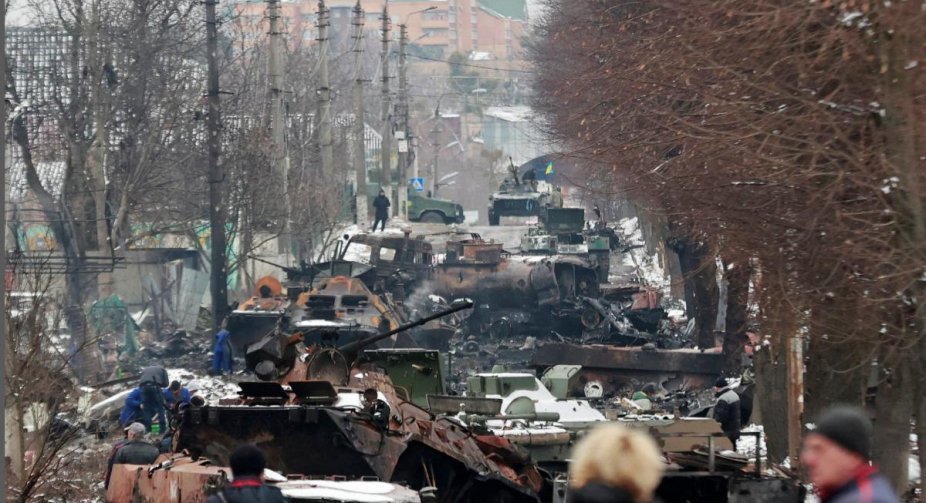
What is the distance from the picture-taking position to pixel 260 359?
14.6 meters

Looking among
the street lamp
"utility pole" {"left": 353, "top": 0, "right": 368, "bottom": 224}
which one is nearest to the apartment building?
the street lamp

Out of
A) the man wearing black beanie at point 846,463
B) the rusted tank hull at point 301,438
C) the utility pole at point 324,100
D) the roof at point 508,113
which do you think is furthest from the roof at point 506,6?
the man wearing black beanie at point 846,463

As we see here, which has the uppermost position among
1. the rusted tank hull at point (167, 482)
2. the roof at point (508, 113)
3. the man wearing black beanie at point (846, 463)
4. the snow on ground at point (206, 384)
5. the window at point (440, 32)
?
the window at point (440, 32)

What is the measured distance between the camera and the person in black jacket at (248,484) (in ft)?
24.1

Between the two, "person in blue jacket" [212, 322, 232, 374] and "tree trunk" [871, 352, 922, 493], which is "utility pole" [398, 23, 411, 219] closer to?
"person in blue jacket" [212, 322, 232, 374]

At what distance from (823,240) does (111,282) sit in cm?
2916

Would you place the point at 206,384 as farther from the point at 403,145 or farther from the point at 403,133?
the point at 403,133

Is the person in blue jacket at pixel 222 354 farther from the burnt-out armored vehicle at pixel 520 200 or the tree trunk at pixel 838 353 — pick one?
the burnt-out armored vehicle at pixel 520 200

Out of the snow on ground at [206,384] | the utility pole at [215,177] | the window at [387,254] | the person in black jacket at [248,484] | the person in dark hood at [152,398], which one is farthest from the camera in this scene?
the window at [387,254]

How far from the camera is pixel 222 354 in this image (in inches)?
1197

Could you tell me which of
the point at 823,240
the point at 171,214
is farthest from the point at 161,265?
the point at 823,240

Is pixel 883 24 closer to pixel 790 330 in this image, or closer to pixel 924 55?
pixel 924 55

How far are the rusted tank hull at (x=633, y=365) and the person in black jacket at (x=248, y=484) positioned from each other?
66.6 ft

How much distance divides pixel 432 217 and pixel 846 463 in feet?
217
